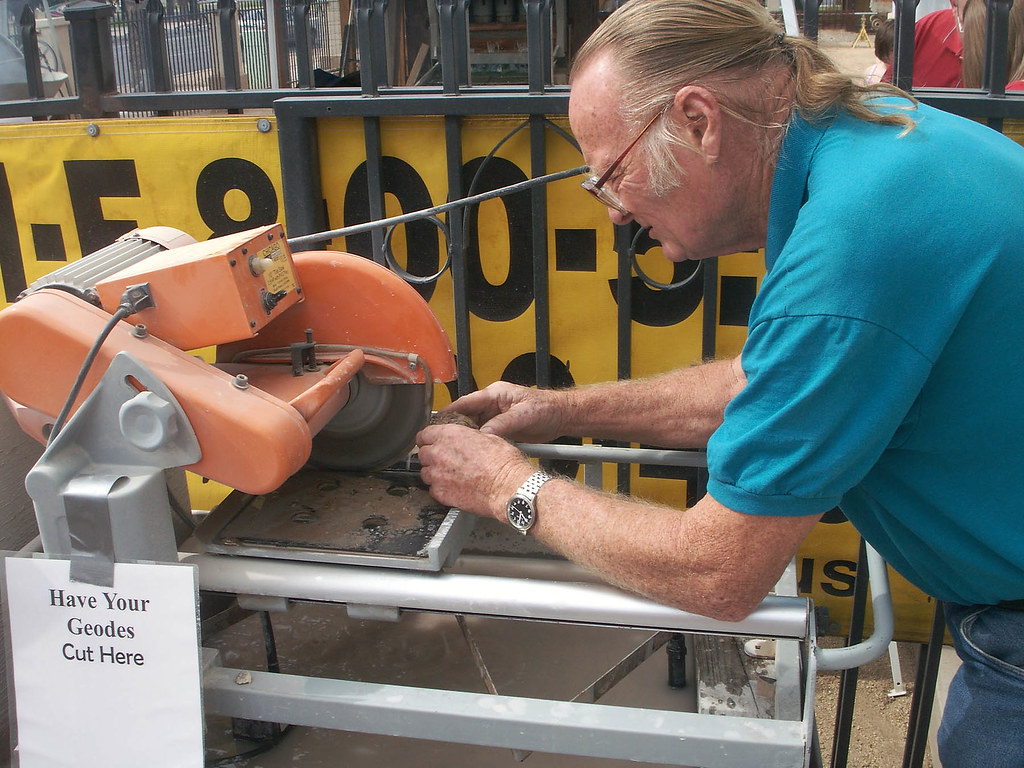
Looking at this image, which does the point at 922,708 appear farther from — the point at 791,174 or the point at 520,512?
the point at 791,174

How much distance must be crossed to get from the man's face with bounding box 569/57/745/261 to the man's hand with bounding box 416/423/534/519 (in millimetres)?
396

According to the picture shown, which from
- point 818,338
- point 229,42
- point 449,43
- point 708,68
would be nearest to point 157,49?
point 229,42

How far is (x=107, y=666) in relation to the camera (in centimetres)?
116

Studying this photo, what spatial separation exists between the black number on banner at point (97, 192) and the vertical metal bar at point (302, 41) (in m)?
0.54

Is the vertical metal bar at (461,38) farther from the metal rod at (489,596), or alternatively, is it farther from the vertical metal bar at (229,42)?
the metal rod at (489,596)

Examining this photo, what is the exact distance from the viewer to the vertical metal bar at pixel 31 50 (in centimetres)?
256

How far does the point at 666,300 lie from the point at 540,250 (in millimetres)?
336

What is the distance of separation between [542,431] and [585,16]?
18.3ft

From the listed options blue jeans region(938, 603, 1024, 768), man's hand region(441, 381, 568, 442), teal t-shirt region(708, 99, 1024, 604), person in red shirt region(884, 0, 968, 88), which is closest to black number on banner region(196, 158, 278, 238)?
man's hand region(441, 381, 568, 442)

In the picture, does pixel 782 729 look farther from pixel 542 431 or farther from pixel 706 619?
pixel 542 431

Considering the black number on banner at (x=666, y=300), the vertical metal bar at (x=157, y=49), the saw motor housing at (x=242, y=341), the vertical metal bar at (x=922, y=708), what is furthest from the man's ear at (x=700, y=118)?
the vertical metal bar at (x=157, y=49)

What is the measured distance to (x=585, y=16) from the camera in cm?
653

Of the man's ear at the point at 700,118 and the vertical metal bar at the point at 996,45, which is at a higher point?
the vertical metal bar at the point at 996,45

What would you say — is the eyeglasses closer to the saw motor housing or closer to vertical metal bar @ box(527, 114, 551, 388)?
the saw motor housing
